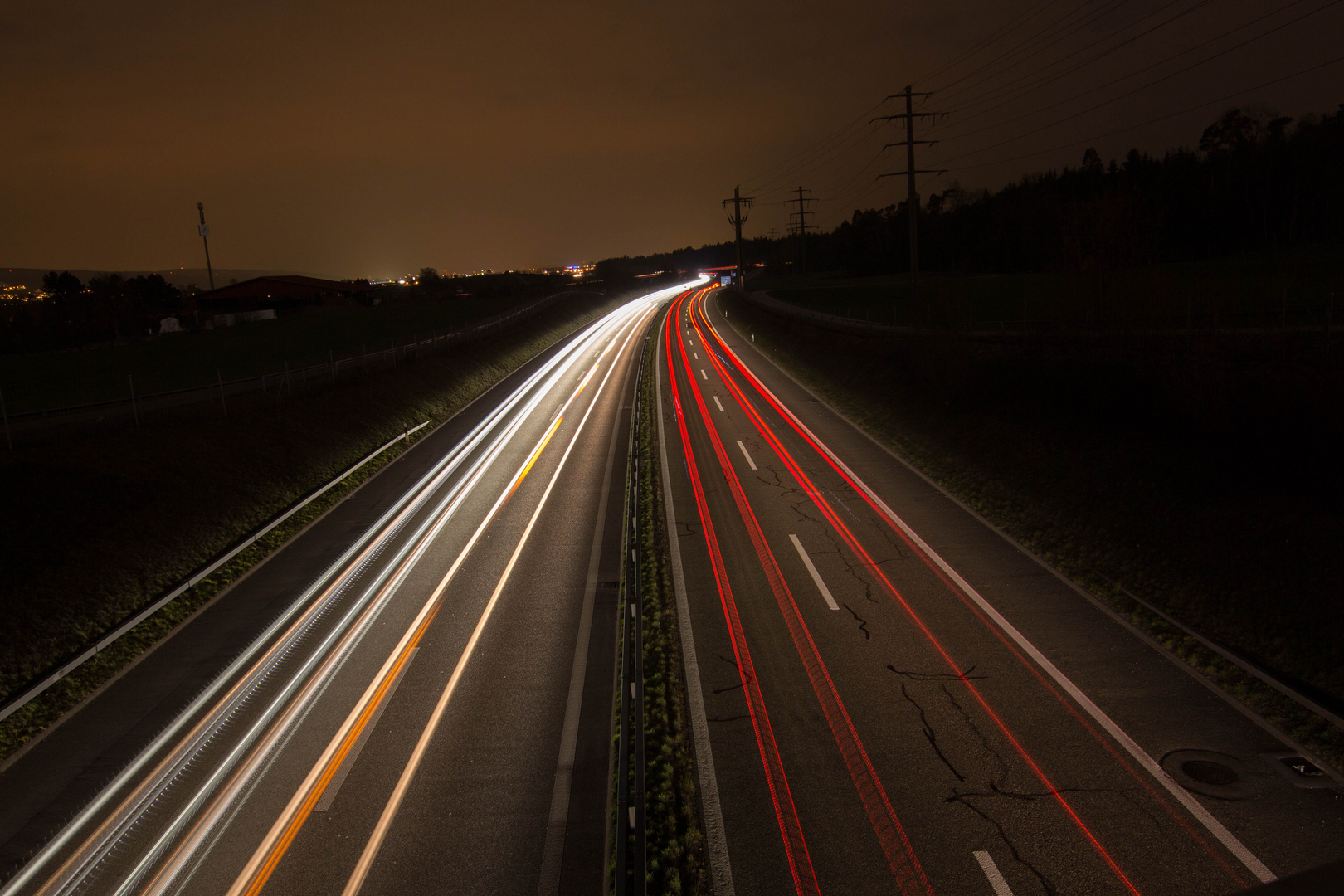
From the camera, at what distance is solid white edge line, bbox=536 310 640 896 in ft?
22.6

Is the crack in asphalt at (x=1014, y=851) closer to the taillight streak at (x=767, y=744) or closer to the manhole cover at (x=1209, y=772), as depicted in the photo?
the taillight streak at (x=767, y=744)

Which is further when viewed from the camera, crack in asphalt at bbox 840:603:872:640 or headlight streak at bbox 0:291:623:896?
crack in asphalt at bbox 840:603:872:640

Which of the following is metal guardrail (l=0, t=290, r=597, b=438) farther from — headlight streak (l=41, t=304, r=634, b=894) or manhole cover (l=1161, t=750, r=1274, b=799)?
manhole cover (l=1161, t=750, r=1274, b=799)

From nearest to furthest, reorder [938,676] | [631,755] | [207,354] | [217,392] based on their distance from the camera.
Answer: [631,755] < [938,676] < [217,392] < [207,354]

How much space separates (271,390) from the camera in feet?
88.3

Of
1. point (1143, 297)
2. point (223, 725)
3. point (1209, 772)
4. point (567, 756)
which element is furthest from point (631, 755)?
point (1143, 297)

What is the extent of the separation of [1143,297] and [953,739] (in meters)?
15.6

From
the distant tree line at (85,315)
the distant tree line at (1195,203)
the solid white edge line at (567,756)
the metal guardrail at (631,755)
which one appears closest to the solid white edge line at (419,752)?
the solid white edge line at (567,756)

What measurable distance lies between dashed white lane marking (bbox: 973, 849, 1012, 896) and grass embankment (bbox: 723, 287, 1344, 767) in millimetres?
4624

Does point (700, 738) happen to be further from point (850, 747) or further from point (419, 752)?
point (419, 752)

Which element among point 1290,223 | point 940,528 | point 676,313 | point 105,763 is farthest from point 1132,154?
point 105,763

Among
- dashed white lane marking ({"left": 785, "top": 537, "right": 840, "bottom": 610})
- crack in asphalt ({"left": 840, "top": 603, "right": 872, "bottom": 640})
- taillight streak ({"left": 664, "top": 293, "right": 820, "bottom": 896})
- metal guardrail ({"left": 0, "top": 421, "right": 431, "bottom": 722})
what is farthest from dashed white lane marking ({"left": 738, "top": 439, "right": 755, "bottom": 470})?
metal guardrail ({"left": 0, "top": 421, "right": 431, "bottom": 722})

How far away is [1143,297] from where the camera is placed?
18.3m

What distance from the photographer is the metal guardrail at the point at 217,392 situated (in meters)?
21.1
